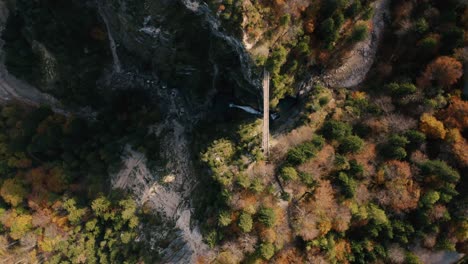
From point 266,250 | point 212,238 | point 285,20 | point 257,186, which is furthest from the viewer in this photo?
point 257,186

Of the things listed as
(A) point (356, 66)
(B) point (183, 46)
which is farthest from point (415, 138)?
(B) point (183, 46)

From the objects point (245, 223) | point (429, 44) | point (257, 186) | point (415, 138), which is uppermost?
point (429, 44)

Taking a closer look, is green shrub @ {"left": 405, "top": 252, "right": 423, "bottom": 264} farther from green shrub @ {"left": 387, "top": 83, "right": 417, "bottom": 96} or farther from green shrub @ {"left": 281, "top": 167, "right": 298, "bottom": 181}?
green shrub @ {"left": 387, "top": 83, "right": 417, "bottom": 96}

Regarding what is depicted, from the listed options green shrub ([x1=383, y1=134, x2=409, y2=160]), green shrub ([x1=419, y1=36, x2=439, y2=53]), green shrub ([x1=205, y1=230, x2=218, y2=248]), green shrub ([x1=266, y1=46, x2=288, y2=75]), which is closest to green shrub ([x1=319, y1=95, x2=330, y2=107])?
green shrub ([x1=266, y1=46, x2=288, y2=75])

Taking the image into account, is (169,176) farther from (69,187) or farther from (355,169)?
(355,169)

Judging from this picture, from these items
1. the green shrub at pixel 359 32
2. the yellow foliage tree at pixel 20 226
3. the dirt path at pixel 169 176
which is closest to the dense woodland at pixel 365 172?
the green shrub at pixel 359 32

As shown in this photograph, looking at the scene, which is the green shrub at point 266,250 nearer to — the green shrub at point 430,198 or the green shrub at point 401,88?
the green shrub at point 430,198
